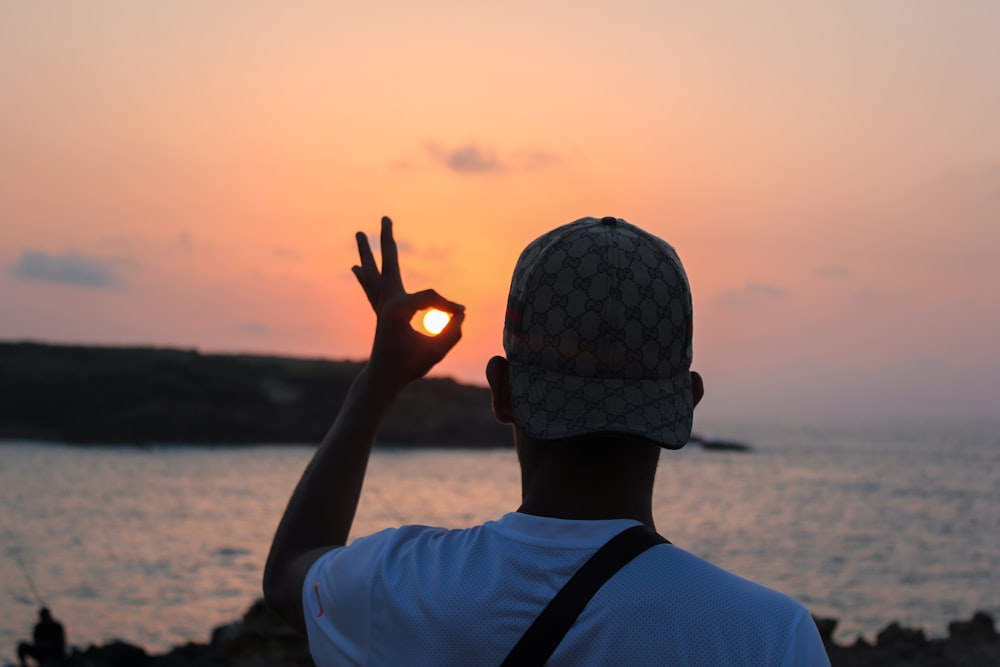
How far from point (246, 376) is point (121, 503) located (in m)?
55.0

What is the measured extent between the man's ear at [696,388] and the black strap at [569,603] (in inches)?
12.4

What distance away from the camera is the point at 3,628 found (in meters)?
15.5

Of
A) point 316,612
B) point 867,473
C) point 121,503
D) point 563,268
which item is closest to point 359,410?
point 316,612

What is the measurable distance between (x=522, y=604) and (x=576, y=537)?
14 centimetres

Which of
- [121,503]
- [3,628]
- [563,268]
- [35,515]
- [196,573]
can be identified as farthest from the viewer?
[121,503]

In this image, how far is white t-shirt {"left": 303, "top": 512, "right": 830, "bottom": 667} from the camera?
147cm

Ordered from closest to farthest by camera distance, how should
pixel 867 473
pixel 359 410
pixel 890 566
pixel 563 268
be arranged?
pixel 563 268
pixel 359 410
pixel 890 566
pixel 867 473

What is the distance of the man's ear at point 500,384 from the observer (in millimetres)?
1747

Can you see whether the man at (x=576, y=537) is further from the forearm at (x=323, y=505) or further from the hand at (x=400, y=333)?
the hand at (x=400, y=333)

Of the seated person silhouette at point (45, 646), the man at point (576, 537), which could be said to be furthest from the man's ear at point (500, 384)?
the seated person silhouette at point (45, 646)

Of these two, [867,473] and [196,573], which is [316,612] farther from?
[867,473]

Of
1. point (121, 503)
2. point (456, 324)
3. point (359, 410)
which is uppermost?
point (456, 324)

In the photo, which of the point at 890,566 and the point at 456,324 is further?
the point at 890,566

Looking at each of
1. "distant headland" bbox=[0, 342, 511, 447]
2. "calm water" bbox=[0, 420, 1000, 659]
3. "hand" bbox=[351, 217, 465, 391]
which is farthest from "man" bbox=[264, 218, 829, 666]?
"distant headland" bbox=[0, 342, 511, 447]
